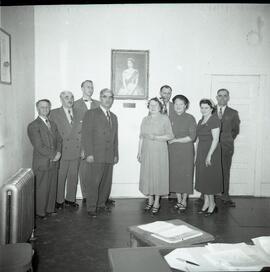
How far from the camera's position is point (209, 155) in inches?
164

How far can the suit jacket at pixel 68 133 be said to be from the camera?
446 cm

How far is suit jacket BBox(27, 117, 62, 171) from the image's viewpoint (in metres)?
3.95

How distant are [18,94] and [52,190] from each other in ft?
3.84

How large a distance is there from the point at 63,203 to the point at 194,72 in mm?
2614

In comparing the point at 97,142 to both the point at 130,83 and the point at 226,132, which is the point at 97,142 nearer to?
the point at 130,83

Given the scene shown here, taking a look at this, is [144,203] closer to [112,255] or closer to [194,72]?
[194,72]

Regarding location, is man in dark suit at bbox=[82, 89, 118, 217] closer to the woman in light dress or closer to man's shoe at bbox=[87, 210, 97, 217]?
man's shoe at bbox=[87, 210, 97, 217]

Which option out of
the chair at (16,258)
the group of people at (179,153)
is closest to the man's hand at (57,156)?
the group of people at (179,153)

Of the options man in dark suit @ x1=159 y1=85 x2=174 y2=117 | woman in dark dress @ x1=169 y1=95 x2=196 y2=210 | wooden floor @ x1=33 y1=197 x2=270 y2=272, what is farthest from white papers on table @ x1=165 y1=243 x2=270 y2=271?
man in dark suit @ x1=159 y1=85 x2=174 y2=117

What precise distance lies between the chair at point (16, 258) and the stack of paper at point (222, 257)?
3.29 ft

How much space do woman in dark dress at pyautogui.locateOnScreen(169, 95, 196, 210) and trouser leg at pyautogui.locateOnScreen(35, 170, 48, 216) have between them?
159cm

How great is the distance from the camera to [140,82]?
5129 mm

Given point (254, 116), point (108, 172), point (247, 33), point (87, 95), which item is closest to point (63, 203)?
point (108, 172)

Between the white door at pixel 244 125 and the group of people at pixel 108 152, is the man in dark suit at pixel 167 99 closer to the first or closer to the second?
the group of people at pixel 108 152
